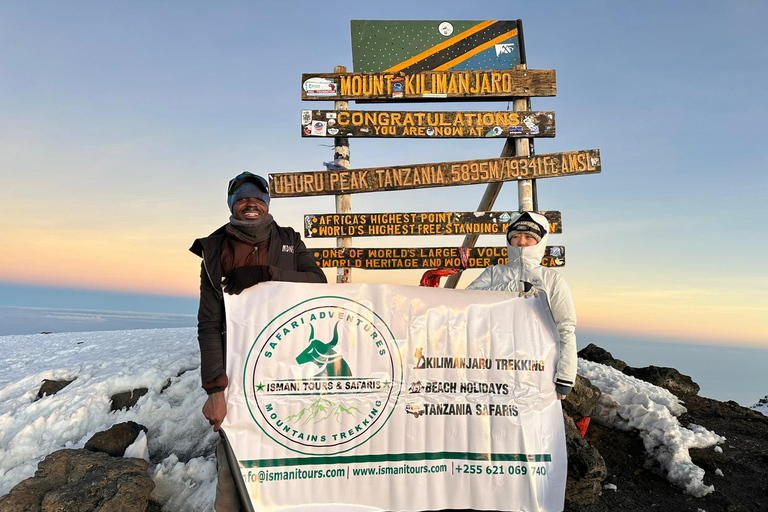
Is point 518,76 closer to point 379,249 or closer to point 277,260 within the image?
point 379,249

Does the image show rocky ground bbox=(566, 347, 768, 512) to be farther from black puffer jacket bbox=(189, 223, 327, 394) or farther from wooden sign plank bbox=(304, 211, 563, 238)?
black puffer jacket bbox=(189, 223, 327, 394)

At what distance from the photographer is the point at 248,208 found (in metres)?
3.96

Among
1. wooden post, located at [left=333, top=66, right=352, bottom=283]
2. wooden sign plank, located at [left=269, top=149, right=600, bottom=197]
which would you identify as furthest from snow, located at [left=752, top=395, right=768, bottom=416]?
wooden post, located at [left=333, top=66, right=352, bottom=283]

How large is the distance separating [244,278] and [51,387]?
5.41 metres

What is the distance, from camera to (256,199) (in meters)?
3.95

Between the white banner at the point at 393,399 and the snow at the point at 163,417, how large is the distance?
4.92 ft

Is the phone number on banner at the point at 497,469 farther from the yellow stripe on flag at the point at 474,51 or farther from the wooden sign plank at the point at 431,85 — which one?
the yellow stripe on flag at the point at 474,51

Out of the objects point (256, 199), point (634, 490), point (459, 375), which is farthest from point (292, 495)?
point (634, 490)

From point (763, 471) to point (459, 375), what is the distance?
485cm

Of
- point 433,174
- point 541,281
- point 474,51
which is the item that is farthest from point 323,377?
point 474,51

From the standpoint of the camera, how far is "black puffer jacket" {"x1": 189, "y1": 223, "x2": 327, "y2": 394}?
387cm

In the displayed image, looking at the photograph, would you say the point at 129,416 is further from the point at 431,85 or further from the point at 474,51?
the point at 474,51

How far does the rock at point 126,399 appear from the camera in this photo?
254 inches

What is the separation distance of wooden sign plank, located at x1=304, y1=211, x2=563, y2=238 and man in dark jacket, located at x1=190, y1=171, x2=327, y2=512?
353 cm
